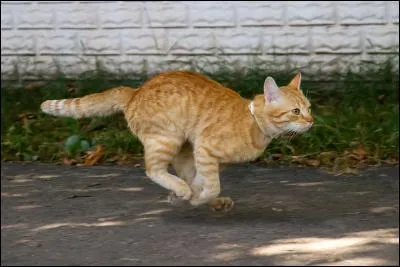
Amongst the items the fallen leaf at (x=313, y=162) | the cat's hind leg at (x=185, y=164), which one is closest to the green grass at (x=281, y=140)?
the fallen leaf at (x=313, y=162)

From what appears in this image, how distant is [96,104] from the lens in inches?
289

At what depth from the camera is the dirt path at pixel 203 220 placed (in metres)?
5.95

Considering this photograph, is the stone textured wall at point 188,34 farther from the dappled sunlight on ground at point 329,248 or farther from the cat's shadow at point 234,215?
the dappled sunlight on ground at point 329,248

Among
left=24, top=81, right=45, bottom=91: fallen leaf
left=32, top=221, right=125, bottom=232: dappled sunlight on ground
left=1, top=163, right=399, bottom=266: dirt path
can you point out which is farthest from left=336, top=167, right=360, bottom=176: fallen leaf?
left=24, top=81, right=45, bottom=91: fallen leaf

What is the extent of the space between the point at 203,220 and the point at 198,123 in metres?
0.72

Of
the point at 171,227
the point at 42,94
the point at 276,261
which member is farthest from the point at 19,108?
the point at 276,261

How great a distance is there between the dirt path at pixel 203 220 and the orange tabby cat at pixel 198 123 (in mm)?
322

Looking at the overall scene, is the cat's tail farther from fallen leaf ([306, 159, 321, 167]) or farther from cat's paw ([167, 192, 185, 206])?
fallen leaf ([306, 159, 321, 167])

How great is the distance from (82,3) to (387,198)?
5489 mm

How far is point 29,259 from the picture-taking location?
5992 millimetres

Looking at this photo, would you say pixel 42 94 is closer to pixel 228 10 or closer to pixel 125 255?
pixel 228 10

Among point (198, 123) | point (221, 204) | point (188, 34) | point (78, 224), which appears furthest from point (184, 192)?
point (188, 34)

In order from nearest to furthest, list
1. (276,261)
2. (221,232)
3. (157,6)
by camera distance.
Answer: (276,261)
(221,232)
(157,6)

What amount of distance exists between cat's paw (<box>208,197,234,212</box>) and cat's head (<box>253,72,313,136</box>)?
718 millimetres
